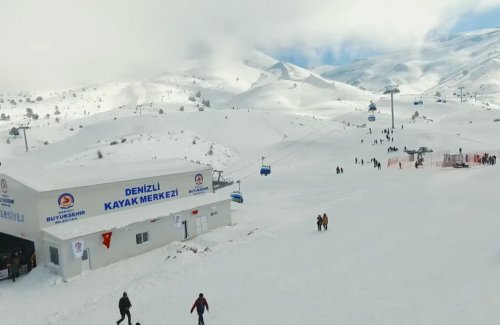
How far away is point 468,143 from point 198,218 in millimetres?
54136

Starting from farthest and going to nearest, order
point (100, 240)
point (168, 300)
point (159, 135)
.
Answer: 1. point (159, 135)
2. point (100, 240)
3. point (168, 300)

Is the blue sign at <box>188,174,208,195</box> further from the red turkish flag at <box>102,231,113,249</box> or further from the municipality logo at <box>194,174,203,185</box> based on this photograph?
the red turkish flag at <box>102,231,113,249</box>

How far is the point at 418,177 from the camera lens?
42375 millimetres

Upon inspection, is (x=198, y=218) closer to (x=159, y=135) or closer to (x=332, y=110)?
(x=159, y=135)

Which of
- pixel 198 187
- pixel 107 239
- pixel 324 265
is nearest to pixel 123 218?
pixel 107 239

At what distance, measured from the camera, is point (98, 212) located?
26953 mm

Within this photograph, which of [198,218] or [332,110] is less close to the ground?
[332,110]

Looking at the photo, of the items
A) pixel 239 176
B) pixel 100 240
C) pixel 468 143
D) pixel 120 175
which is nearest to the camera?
pixel 100 240

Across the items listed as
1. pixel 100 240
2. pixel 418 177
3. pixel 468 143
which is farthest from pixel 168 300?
pixel 468 143

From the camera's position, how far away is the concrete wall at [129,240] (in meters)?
23.3

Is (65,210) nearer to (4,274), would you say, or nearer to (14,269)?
(14,269)

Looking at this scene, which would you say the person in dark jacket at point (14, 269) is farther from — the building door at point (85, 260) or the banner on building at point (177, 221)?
the banner on building at point (177, 221)

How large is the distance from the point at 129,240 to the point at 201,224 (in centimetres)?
647

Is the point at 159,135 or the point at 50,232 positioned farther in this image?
the point at 159,135
